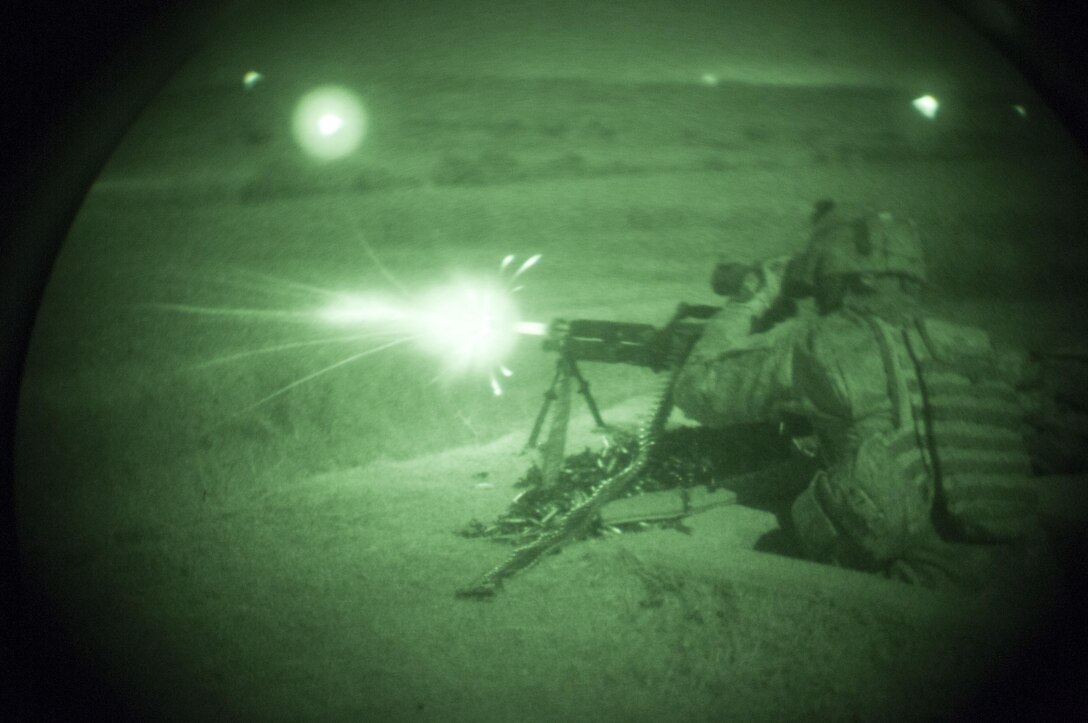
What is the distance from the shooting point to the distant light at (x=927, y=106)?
4.05ft

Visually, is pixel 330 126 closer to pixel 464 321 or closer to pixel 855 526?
pixel 464 321

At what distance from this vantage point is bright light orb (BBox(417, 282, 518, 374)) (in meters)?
1.20

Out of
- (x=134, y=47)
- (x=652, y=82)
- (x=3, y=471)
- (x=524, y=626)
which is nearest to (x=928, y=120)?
(x=652, y=82)

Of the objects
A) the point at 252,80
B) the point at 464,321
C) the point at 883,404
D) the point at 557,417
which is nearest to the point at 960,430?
the point at 883,404

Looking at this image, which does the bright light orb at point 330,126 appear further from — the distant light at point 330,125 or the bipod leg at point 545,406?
the bipod leg at point 545,406

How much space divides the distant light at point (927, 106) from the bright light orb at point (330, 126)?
3.25 ft

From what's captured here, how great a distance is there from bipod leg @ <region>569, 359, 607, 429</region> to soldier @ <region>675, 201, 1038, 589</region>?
0.16m

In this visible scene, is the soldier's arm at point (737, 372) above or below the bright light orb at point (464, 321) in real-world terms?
below

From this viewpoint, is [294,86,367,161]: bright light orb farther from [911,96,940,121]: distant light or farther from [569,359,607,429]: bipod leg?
[911,96,940,121]: distant light

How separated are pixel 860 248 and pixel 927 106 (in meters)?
0.30

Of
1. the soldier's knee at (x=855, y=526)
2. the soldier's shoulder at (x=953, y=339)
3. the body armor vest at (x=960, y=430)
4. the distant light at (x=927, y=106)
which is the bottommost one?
the soldier's knee at (x=855, y=526)

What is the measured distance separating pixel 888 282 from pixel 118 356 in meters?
1.37

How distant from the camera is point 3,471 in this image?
125 centimetres

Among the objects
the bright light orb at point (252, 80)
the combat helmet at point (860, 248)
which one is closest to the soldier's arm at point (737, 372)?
the combat helmet at point (860, 248)
